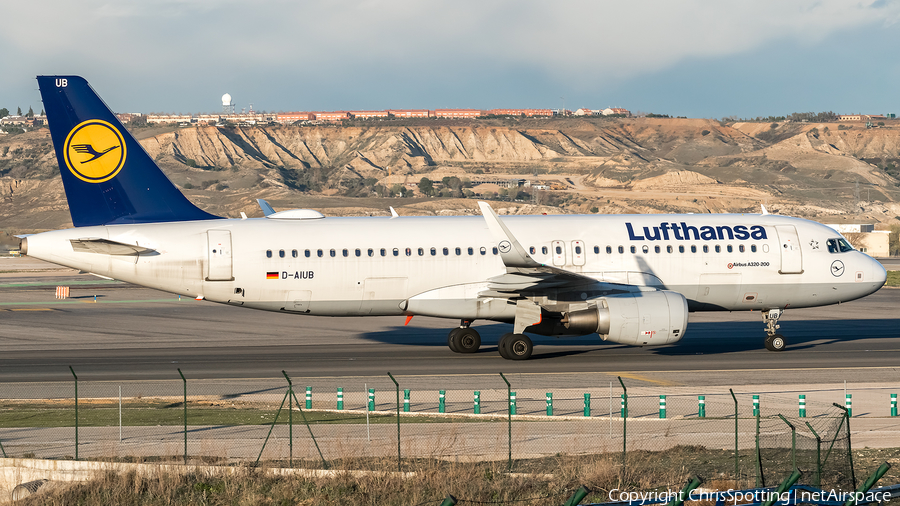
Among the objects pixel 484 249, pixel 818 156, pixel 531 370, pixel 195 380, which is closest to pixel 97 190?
pixel 195 380

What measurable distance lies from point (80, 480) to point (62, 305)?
39.2 m

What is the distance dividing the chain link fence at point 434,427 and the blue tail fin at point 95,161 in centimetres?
648

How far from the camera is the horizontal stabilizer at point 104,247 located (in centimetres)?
2964

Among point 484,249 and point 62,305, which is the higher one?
point 484,249

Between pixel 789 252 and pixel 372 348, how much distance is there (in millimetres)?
15629

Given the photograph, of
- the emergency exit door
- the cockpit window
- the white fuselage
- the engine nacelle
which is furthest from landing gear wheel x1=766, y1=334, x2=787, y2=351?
the emergency exit door

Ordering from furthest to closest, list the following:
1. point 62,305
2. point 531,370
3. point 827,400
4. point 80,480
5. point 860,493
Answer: point 62,305 < point 531,370 < point 827,400 < point 80,480 < point 860,493

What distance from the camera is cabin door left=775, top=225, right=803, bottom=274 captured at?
107 ft

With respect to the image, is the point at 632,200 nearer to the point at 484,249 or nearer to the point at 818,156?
the point at 818,156

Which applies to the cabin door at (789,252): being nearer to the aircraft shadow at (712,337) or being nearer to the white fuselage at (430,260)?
the white fuselage at (430,260)

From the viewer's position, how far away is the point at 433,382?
26.4m

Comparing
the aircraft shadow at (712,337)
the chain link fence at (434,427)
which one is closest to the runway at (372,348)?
the aircraft shadow at (712,337)

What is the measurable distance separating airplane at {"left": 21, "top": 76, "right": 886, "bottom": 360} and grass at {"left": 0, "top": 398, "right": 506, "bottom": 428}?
711 cm

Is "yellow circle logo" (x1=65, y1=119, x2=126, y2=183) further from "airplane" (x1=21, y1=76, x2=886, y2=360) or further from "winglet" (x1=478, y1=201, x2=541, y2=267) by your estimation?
"winglet" (x1=478, y1=201, x2=541, y2=267)
